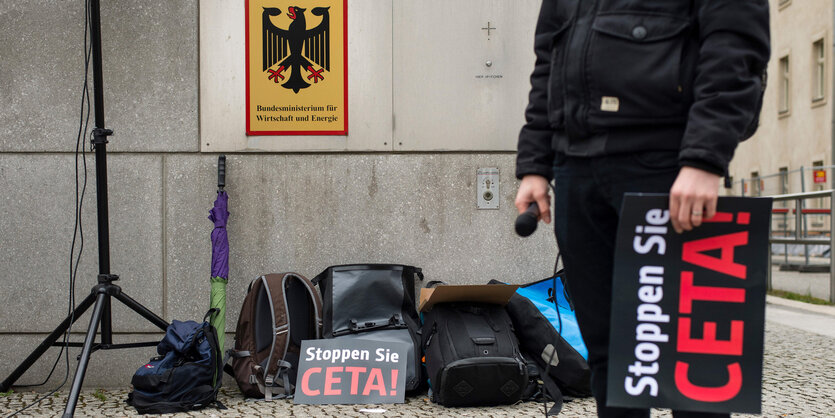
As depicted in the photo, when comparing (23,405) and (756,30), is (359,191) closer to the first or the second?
(23,405)

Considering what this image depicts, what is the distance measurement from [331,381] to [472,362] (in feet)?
2.20

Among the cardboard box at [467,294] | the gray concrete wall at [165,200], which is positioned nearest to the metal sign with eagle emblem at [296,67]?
the gray concrete wall at [165,200]

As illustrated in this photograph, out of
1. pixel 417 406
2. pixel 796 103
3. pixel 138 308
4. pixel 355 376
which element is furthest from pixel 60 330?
pixel 796 103

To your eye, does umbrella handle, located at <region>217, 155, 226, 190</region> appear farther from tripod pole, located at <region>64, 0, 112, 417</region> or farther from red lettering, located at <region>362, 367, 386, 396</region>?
red lettering, located at <region>362, 367, 386, 396</region>

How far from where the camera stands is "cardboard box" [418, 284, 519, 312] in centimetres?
339

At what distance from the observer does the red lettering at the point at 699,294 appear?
52.0 inches

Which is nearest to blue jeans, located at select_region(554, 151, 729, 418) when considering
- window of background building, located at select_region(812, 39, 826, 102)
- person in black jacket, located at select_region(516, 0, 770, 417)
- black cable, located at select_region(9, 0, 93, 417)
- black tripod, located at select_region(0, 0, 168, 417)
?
person in black jacket, located at select_region(516, 0, 770, 417)

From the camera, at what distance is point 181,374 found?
10.3 feet

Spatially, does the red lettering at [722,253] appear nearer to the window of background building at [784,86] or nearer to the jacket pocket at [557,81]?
the jacket pocket at [557,81]

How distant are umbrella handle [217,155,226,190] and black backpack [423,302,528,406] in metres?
1.28

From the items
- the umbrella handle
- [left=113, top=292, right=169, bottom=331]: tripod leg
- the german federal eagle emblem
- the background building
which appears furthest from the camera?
the background building

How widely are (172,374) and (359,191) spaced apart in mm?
1299

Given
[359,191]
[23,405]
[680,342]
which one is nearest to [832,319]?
[359,191]

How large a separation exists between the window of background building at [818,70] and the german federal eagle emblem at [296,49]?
58.5 ft
